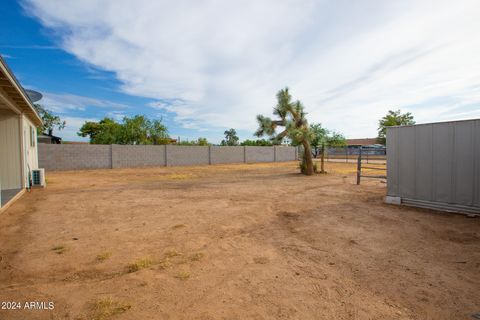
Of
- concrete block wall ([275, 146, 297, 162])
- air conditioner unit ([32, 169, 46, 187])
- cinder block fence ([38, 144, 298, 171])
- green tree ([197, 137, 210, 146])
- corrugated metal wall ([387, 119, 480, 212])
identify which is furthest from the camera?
green tree ([197, 137, 210, 146])

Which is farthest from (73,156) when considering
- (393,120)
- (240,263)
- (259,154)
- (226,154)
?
(393,120)

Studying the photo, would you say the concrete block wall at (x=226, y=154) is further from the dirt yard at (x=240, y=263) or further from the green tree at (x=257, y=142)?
the dirt yard at (x=240, y=263)

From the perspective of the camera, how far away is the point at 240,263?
2.94 meters

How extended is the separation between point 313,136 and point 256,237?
10.4m

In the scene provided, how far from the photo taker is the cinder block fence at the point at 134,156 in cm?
1580

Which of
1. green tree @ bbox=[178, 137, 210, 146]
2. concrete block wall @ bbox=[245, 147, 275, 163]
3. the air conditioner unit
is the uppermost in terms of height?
green tree @ bbox=[178, 137, 210, 146]

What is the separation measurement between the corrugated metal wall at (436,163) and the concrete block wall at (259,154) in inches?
824

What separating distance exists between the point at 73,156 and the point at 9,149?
9460mm

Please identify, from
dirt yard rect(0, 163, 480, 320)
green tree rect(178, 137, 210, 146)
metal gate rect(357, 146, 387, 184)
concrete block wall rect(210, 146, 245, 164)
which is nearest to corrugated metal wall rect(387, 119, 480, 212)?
dirt yard rect(0, 163, 480, 320)

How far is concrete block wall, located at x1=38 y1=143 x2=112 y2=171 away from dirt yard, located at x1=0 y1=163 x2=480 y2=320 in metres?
12.4

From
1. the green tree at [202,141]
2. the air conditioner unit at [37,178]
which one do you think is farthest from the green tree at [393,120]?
the air conditioner unit at [37,178]

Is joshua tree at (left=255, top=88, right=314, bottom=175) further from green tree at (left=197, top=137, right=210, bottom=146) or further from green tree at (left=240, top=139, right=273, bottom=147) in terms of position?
green tree at (left=240, top=139, right=273, bottom=147)

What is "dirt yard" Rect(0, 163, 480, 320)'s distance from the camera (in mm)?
2084

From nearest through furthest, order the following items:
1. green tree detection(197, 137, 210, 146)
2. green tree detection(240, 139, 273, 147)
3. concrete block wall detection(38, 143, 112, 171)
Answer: concrete block wall detection(38, 143, 112, 171) < green tree detection(197, 137, 210, 146) < green tree detection(240, 139, 273, 147)
